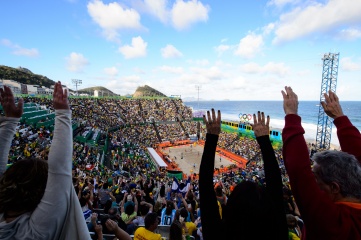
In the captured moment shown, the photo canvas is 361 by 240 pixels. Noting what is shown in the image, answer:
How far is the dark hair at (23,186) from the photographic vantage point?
1.42 m

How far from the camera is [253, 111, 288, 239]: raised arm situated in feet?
4.91

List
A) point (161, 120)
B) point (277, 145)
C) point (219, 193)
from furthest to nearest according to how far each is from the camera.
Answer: point (161, 120), point (277, 145), point (219, 193)

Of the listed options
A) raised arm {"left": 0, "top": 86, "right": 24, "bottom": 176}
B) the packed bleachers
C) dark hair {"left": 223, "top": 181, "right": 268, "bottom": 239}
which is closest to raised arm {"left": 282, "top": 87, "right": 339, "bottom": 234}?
dark hair {"left": 223, "top": 181, "right": 268, "bottom": 239}

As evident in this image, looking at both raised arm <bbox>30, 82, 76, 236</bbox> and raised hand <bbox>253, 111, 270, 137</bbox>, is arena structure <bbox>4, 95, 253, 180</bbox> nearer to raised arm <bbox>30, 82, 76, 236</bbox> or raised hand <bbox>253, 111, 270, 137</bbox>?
raised arm <bbox>30, 82, 76, 236</bbox>

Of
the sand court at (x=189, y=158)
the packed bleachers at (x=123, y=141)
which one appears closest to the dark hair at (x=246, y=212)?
the packed bleachers at (x=123, y=141)

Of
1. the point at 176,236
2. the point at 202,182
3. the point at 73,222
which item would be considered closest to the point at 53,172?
the point at 73,222

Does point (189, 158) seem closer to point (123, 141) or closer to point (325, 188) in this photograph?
point (123, 141)

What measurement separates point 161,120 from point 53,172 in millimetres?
48742

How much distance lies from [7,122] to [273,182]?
239cm

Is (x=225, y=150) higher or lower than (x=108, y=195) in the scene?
lower

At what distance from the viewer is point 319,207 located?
4.35 ft

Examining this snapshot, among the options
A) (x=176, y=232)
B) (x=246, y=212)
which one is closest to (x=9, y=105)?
(x=246, y=212)

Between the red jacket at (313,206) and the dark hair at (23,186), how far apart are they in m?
1.67

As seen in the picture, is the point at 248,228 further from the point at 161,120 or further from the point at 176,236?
the point at 161,120
